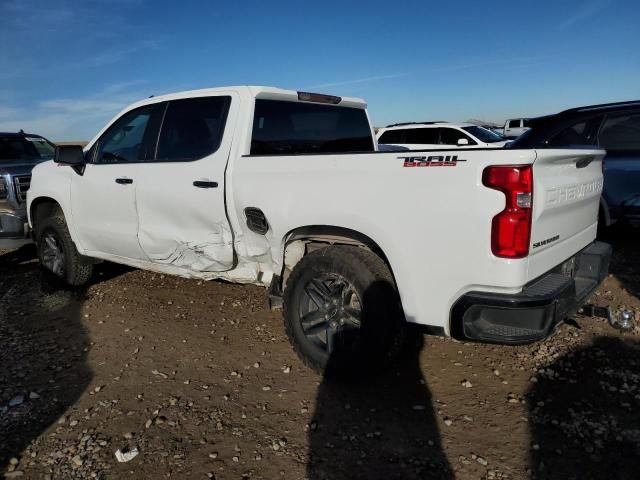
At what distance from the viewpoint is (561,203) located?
2.92m

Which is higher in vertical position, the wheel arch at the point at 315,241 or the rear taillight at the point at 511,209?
the rear taillight at the point at 511,209

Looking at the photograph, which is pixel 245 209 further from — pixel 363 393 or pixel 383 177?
pixel 363 393

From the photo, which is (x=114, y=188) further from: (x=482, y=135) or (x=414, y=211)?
(x=482, y=135)

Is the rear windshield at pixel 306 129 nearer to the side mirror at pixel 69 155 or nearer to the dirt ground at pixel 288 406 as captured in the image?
the dirt ground at pixel 288 406

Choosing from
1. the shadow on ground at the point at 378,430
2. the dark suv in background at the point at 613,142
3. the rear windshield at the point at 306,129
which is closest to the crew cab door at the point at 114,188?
the rear windshield at the point at 306,129

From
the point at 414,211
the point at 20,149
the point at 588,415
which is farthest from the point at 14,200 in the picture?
the point at 588,415

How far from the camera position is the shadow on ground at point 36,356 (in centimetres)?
310

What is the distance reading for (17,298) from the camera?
216 inches

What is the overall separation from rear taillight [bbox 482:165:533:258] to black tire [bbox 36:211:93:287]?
4384mm

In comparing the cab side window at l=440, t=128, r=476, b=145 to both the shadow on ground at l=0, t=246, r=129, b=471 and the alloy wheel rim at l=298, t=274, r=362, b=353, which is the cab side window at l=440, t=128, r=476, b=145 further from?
the alloy wheel rim at l=298, t=274, r=362, b=353

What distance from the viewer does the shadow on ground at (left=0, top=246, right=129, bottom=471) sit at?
122 inches

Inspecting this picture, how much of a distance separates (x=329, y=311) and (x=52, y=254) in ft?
12.5

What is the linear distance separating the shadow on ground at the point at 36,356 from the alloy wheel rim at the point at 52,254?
0.24 m

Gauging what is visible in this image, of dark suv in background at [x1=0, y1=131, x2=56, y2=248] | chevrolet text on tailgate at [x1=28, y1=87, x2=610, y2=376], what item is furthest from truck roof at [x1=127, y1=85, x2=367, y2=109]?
dark suv in background at [x1=0, y1=131, x2=56, y2=248]
